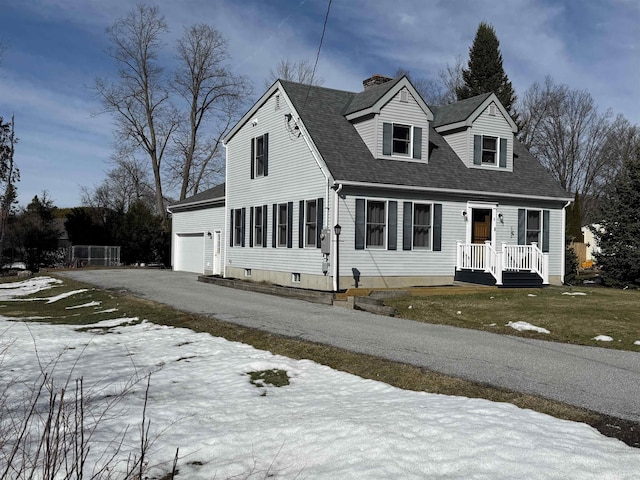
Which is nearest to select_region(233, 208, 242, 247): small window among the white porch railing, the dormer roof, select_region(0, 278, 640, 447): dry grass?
select_region(0, 278, 640, 447): dry grass

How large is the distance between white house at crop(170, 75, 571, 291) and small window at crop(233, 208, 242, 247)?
0.09 meters

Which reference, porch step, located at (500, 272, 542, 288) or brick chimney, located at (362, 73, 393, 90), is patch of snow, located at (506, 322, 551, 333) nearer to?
porch step, located at (500, 272, 542, 288)

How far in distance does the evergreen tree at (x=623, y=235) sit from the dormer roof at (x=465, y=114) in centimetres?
565

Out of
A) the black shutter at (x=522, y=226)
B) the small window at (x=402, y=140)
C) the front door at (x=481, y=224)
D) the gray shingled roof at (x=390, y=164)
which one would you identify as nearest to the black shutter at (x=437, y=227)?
the gray shingled roof at (x=390, y=164)

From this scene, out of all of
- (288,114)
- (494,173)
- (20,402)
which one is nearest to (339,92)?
(288,114)

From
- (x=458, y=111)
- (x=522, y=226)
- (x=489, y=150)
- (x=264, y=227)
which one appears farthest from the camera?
(x=458, y=111)

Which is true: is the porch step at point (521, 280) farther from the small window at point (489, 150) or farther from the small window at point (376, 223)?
the small window at point (489, 150)

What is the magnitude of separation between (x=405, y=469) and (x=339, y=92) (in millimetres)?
19549

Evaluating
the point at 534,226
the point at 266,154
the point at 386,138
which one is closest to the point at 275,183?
the point at 266,154

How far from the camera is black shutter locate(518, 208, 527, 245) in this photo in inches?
827

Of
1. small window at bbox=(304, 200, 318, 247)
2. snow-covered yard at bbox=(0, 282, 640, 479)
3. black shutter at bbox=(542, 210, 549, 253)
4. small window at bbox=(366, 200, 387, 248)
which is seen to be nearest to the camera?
snow-covered yard at bbox=(0, 282, 640, 479)

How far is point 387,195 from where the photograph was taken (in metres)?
18.5

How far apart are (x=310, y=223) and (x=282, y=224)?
205 cm

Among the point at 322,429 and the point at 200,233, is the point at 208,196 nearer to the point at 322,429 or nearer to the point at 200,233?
the point at 200,233
